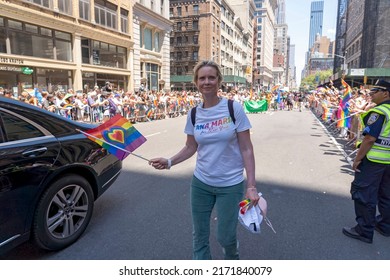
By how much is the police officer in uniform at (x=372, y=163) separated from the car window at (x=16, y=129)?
360 centimetres

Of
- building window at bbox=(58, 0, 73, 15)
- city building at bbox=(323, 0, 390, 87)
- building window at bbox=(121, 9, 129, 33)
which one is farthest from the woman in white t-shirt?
city building at bbox=(323, 0, 390, 87)

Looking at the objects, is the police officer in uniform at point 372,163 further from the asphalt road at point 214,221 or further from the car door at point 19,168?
the car door at point 19,168

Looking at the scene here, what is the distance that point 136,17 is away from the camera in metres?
30.2

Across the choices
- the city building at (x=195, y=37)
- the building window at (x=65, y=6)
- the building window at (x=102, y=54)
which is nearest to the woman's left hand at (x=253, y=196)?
the building window at (x=65, y=6)

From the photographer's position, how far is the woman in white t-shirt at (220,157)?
243 cm

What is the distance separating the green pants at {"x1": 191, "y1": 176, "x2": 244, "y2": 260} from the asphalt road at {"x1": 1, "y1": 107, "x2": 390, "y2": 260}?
27.0 inches

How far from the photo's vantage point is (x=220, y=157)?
249 cm

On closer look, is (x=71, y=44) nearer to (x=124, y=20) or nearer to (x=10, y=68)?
(x=10, y=68)

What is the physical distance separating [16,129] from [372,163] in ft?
12.6

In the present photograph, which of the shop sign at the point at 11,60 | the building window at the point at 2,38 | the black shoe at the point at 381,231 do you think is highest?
the building window at the point at 2,38

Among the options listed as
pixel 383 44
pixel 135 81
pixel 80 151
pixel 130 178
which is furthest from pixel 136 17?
pixel 383 44

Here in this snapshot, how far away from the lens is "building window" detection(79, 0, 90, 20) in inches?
912

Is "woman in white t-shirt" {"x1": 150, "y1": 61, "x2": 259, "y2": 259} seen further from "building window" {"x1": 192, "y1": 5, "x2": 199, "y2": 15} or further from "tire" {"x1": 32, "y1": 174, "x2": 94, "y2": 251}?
"building window" {"x1": 192, "y1": 5, "x2": 199, "y2": 15}

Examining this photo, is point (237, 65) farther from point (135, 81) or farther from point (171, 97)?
point (171, 97)
